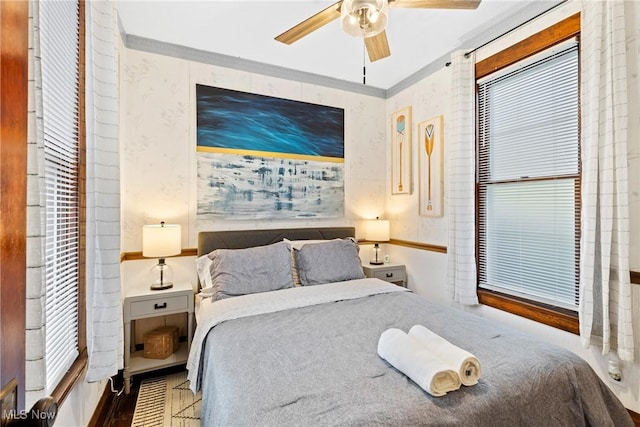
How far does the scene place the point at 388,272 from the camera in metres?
3.38

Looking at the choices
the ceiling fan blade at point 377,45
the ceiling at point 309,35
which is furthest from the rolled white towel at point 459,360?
the ceiling at point 309,35

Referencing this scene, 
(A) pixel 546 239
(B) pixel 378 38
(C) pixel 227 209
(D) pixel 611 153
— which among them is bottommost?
(A) pixel 546 239

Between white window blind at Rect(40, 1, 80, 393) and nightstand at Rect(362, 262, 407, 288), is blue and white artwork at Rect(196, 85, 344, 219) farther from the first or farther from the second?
white window blind at Rect(40, 1, 80, 393)

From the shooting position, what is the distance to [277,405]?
3.57 feet

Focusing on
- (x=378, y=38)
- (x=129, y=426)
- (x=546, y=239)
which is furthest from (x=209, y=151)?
(x=546, y=239)

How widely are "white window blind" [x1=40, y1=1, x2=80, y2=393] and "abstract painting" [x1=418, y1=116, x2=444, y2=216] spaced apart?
9.34 feet

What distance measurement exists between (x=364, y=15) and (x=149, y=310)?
95.1 inches

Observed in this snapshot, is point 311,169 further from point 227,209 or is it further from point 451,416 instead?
point 451,416

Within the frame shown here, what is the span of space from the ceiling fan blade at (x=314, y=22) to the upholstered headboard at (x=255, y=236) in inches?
→ 68.7

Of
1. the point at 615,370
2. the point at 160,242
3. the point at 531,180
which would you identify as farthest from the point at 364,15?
the point at 615,370

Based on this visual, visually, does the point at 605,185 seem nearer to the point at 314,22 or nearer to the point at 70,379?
the point at 314,22

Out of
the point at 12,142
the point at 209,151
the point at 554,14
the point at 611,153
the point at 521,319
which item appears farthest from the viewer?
the point at 209,151

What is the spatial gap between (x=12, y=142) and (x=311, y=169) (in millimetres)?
2845

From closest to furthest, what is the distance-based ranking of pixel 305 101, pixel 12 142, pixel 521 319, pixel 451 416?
pixel 12 142 → pixel 451 416 → pixel 521 319 → pixel 305 101
